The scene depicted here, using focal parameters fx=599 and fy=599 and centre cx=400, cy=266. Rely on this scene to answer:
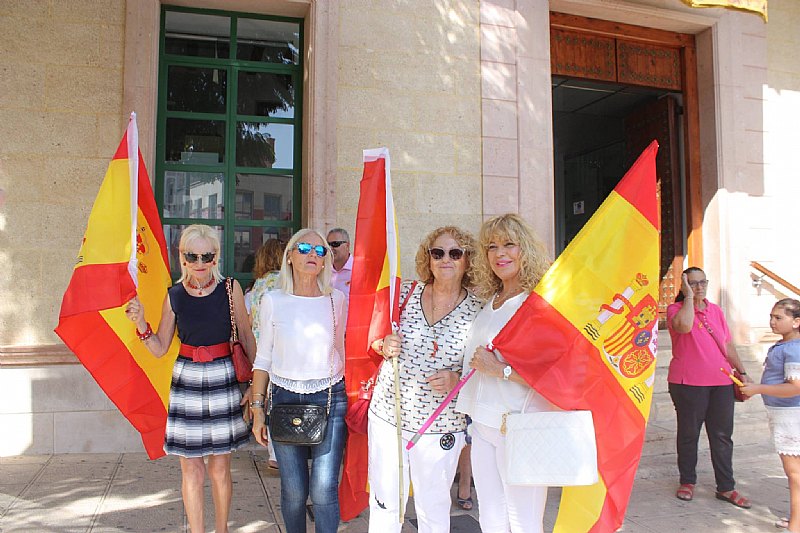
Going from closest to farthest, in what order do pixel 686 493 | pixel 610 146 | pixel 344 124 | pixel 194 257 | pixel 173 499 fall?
1. pixel 194 257
2. pixel 173 499
3. pixel 686 493
4. pixel 344 124
5. pixel 610 146

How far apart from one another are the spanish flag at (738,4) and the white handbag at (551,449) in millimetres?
5632

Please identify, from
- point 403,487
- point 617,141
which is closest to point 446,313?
point 403,487

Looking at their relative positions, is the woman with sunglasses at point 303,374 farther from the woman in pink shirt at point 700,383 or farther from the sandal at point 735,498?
the sandal at point 735,498

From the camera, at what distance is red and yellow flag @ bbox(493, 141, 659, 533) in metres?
2.62

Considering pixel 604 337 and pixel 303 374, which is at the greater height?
pixel 604 337

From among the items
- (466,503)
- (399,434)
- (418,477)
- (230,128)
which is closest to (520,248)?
(399,434)

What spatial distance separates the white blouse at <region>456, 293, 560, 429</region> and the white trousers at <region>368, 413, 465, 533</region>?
8.3 inches

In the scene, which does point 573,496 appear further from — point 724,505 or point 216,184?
point 216,184

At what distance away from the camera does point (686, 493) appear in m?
4.86

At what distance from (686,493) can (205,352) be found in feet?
13.1

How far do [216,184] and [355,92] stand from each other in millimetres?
1777

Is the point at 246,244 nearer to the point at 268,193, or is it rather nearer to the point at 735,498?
the point at 268,193

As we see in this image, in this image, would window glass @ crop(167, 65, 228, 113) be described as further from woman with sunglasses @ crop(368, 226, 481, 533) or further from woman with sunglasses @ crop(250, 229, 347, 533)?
woman with sunglasses @ crop(368, 226, 481, 533)

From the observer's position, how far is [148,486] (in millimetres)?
4668
